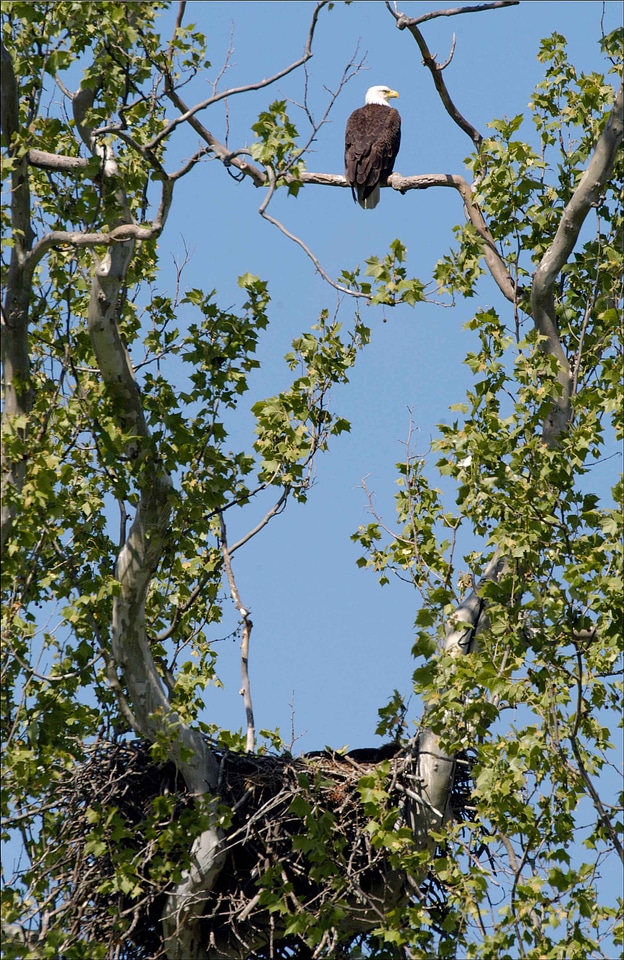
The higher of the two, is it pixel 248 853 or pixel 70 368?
pixel 70 368

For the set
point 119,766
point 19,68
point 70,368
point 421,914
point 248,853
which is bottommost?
point 421,914

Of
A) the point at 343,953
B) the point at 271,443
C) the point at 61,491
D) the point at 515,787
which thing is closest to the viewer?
the point at 515,787

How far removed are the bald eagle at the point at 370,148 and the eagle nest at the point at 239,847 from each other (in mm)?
5627

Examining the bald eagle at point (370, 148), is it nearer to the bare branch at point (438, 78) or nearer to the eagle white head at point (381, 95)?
the eagle white head at point (381, 95)

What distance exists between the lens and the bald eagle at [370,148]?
13406 millimetres

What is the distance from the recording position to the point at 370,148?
13836 mm

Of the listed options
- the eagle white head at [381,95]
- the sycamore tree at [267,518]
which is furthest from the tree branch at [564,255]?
the eagle white head at [381,95]

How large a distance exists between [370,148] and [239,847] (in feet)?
23.6

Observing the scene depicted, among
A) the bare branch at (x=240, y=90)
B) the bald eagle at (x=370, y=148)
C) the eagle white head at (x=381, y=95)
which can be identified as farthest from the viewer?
the eagle white head at (x=381, y=95)

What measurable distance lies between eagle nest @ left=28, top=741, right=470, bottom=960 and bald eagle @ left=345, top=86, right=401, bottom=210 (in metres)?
5.63

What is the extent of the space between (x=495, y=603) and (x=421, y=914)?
6.11ft

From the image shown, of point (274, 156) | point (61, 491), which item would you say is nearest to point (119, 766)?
point (61, 491)

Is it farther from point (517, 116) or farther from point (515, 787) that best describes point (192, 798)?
point (517, 116)

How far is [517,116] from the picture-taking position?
9453 mm
